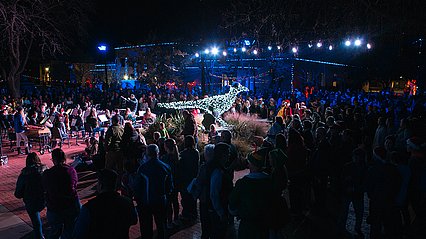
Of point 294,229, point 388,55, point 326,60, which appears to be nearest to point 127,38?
point 326,60

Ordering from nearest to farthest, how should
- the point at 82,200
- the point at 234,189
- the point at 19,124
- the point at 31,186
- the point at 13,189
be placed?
the point at 234,189
the point at 31,186
the point at 82,200
the point at 13,189
the point at 19,124

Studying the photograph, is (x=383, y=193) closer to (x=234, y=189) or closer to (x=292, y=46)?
(x=234, y=189)

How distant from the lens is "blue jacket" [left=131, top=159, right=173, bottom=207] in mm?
5125

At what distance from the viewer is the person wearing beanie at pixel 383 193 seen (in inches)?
205

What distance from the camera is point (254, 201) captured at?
357cm

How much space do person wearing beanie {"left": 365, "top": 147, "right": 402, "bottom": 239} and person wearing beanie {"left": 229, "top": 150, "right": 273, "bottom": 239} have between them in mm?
2521

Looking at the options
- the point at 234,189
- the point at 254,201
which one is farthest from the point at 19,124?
the point at 254,201

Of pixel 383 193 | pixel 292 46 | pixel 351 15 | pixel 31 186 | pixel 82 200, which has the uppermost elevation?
pixel 292 46

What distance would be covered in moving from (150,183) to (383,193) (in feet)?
11.5

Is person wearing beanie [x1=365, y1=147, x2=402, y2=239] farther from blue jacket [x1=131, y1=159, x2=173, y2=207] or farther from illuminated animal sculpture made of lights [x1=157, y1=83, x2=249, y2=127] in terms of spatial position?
illuminated animal sculpture made of lights [x1=157, y1=83, x2=249, y2=127]

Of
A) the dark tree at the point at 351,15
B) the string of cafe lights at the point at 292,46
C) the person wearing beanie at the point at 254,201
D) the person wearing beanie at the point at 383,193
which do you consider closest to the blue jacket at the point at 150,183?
the person wearing beanie at the point at 254,201

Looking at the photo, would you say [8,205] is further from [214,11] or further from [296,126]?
[214,11]

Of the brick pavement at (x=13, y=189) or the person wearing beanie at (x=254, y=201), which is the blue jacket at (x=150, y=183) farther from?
the person wearing beanie at (x=254, y=201)

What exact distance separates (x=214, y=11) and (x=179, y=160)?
2324 centimetres
